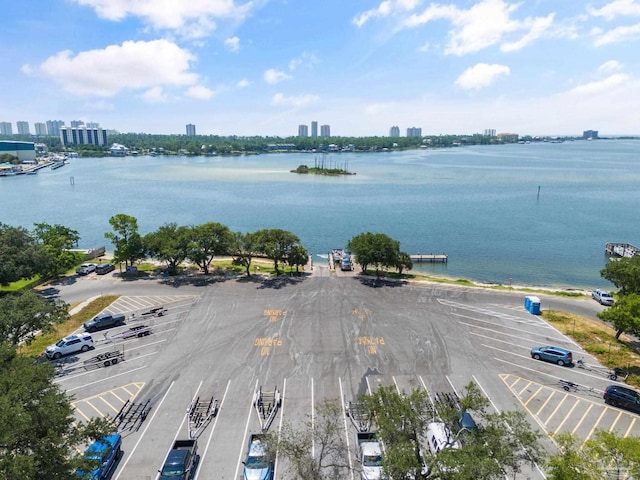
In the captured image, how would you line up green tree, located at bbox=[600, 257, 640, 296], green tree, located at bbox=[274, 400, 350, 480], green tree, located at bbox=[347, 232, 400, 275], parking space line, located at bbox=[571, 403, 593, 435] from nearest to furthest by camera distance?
green tree, located at bbox=[274, 400, 350, 480]
parking space line, located at bbox=[571, 403, 593, 435]
green tree, located at bbox=[600, 257, 640, 296]
green tree, located at bbox=[347, 232, 400, 275]

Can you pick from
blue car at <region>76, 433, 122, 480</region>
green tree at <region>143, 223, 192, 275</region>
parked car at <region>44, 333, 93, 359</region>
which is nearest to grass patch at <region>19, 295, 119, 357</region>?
parked car at <region>44, 333, 93, 359</region>

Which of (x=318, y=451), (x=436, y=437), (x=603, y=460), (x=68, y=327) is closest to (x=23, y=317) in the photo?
(x=68, y=327)

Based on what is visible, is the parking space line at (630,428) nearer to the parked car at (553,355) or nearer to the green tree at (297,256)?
the parked car at (553,355)

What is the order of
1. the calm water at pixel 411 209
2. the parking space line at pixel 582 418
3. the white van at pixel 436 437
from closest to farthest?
the white van at pixel 436 437 < the parking space line at pixel 582 418 < the calm water at pixel 411 209

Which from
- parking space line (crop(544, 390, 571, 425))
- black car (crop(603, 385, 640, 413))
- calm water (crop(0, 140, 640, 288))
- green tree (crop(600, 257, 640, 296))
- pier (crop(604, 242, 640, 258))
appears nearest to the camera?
parking space line (crop(544, 390, 571, 425))

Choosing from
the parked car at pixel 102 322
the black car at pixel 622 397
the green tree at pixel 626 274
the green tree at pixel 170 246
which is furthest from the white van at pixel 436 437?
the green tree at pixel 170 246

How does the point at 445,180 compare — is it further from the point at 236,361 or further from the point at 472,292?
the point at 236,361

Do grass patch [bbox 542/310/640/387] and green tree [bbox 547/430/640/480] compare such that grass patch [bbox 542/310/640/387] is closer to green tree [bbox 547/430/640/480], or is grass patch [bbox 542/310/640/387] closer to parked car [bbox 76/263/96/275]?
green tree [bbox 547/430/640/480]
